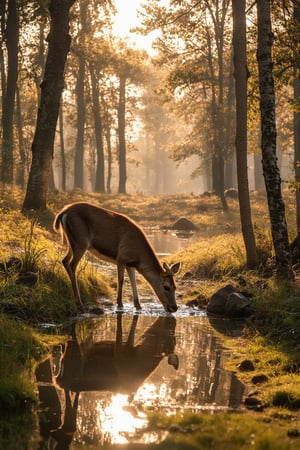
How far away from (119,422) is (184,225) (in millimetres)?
26922

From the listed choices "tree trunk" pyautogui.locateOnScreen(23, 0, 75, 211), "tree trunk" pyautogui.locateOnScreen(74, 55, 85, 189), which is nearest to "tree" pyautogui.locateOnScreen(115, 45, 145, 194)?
"tree trunk" pyautogui.locateOnScreen(74, 55, 85, 189)

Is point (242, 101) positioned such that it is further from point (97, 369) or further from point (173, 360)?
point (97, 369)

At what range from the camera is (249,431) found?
6234mm

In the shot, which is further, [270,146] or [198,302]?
[198,302]

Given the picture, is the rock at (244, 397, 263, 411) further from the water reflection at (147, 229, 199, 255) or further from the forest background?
the water reflection at (147, 229, 199, 255)

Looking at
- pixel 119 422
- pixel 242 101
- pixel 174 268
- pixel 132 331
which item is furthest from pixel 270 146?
pixel 119 422

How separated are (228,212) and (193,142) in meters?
12.3

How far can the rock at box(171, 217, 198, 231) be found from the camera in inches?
1293

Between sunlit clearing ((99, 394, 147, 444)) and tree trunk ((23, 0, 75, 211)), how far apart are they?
1563 centimetres

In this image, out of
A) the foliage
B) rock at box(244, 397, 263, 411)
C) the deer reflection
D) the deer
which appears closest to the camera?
the foliage

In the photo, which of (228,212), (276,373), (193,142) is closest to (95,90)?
(193,142)

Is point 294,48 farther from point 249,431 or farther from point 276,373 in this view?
point 249,431

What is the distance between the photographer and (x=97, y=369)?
8.39 m

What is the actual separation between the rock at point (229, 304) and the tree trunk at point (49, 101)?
414 inches
